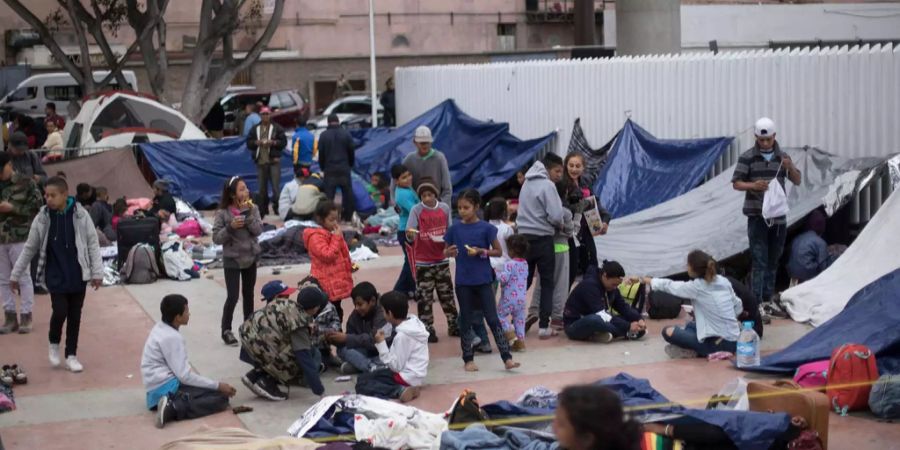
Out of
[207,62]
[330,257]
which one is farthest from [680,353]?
[207,62]

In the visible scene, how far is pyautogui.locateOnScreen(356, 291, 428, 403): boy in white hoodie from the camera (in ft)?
32.5

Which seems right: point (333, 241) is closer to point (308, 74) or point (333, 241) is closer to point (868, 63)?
point (868, 63)

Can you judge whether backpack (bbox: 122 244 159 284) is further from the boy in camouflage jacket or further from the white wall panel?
the white wall panel

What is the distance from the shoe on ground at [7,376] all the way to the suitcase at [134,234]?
4.87 metres

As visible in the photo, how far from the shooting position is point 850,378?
360 inches

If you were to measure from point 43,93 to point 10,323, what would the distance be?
24832 mm

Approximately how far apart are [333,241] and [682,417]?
4.08 m

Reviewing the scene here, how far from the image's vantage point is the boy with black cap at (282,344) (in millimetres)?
9852

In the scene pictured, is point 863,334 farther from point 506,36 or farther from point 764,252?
point 506,36

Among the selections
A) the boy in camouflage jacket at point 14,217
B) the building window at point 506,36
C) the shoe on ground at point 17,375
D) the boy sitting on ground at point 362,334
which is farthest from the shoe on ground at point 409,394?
the building window at point 506,36

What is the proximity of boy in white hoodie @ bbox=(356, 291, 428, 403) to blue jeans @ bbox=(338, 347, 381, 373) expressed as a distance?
417mm

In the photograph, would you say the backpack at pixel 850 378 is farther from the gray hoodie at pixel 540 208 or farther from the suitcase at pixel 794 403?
the gray hoodie at pixel 540 208

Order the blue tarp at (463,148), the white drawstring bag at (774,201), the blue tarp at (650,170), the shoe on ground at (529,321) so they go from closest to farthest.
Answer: the shoe on ground at (529,321)
the white drawstring bag at (774,201)
the blue tarp at (650,170)
the blue tarp at (463,148)

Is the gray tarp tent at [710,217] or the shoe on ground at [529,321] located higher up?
the gray tarp tent at [710,217]
